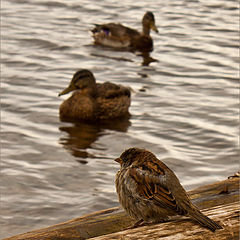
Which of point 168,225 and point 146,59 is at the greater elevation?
point 146,59

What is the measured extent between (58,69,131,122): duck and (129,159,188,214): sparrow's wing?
7.30m

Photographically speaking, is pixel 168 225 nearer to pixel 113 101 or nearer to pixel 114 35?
pixel 113 101

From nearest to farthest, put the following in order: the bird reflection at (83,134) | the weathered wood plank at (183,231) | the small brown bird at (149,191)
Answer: the weathered wood plank at (183,231), the small brown bird at (149,191), the bird reflection at (83,134)

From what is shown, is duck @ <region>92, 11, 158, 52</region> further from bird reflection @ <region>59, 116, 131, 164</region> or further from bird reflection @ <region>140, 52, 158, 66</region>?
bird reflection @ <region>59, 116, 131, 164</region>

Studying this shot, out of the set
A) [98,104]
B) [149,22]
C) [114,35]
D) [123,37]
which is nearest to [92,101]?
[98,104]

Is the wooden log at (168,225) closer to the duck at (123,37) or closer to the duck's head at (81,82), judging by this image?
the duck's head at (81,82)

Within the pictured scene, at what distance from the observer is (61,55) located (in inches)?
658

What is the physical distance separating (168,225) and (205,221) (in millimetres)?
299

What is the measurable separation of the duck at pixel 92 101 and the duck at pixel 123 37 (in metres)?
5.42

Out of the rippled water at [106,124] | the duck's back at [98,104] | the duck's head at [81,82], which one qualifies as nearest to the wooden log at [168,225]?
the rippled water at [106,124]

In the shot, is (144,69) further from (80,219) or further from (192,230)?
(192,230)

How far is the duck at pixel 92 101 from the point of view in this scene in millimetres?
12602

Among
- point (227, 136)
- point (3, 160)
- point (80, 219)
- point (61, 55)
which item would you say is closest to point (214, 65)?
point (61, 55)

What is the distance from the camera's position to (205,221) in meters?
4.87
